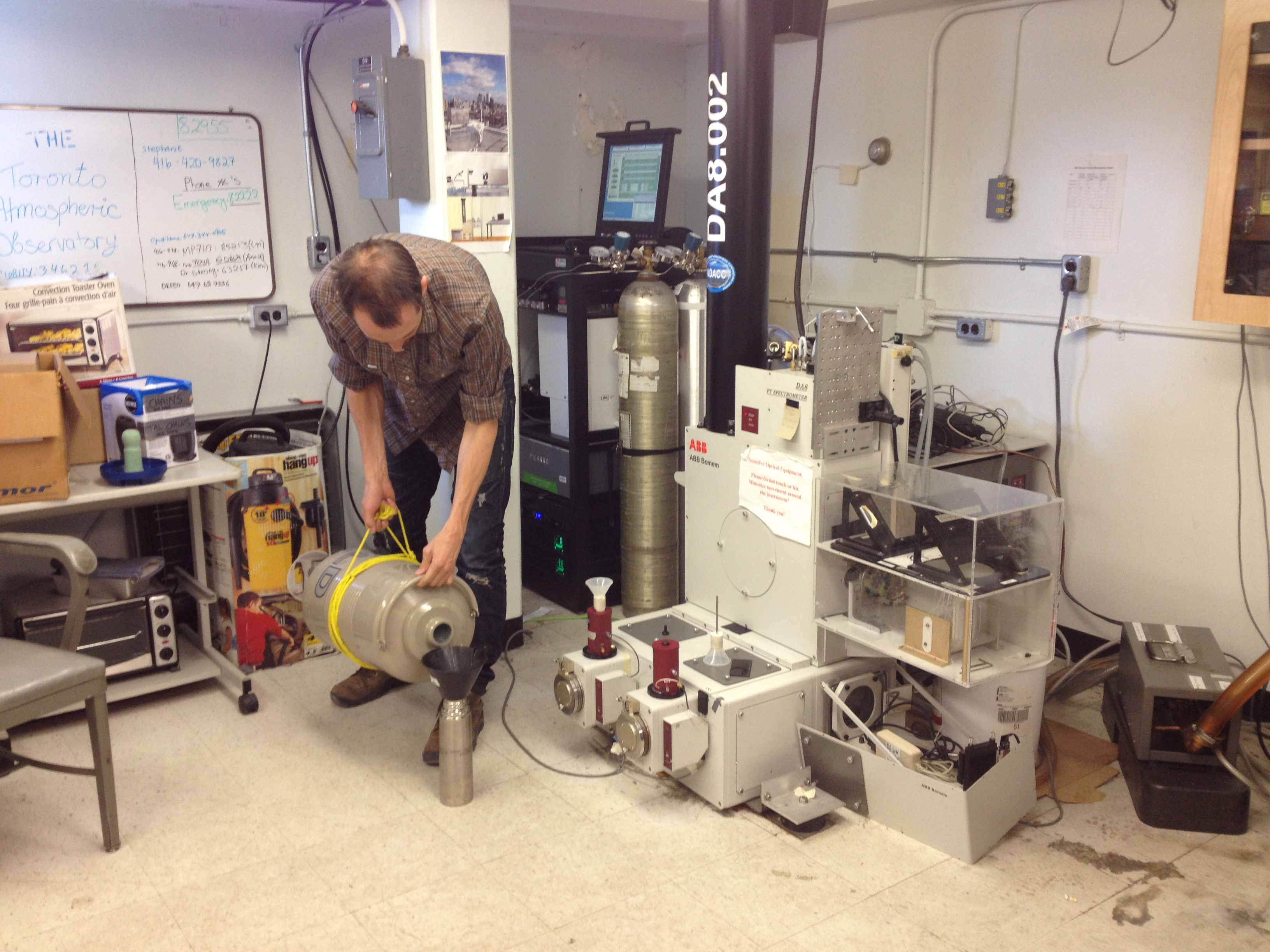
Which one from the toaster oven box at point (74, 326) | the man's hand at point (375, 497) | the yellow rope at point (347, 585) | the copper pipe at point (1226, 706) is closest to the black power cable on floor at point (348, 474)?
the toaster oven box at point (74, 326)

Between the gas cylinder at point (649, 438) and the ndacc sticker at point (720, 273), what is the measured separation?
48cm

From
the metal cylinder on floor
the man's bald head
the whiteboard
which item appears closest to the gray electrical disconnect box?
the whiteboard

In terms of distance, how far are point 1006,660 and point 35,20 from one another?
126 inches

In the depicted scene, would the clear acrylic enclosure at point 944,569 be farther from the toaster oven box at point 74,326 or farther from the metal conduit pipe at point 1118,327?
the toaster oven box at point 74,326

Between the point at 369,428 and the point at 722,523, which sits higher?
the point at 369,428

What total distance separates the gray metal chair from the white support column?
46.4 inches

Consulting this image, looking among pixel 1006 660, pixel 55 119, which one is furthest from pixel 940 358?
pixel 55 119

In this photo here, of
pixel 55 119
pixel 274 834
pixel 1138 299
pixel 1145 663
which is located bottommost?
pixel 274 834

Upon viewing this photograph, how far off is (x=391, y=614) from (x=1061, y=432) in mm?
2160

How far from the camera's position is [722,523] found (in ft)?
9.10

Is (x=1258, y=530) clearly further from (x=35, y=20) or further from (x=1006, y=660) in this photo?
(x=35, y=20)

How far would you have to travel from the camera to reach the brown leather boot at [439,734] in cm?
270

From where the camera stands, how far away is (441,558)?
2.43 m

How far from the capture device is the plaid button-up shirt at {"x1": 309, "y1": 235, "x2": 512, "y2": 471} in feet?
7.93
